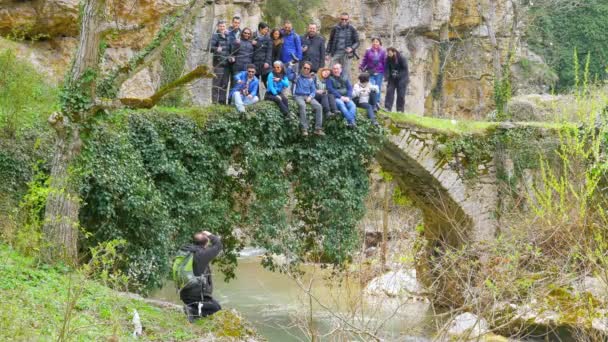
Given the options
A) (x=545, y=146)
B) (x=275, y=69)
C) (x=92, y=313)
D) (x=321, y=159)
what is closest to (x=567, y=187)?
(x=545, y=146)

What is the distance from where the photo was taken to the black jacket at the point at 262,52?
13.0m

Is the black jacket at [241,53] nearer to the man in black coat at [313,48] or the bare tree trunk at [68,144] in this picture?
the man in black coat at [313,48]

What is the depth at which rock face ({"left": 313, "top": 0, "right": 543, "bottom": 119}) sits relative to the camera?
82.2 feet

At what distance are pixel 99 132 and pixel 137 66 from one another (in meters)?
1.96

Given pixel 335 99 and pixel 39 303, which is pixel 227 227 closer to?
pixel 335 99

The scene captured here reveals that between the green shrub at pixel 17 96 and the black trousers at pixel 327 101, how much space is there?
14.8 feet

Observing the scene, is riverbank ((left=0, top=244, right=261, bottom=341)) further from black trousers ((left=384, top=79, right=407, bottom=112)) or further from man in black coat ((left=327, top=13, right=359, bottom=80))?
black trousers ((left=384, top=79, right=407, bottom=112))

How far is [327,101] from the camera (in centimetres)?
1364

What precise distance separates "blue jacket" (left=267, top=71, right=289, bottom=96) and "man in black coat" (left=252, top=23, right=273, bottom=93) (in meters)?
0.19

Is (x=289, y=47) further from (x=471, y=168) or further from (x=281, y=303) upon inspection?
(x=281, y=303)

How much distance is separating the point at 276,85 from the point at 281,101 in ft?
0.95

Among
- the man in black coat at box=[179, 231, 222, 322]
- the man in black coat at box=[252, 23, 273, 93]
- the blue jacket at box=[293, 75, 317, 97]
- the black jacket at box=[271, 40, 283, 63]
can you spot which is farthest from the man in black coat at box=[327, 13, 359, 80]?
the man in black coat at box=[179, 231, 222, 322]

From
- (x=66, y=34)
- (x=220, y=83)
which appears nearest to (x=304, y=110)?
(x=220, y=83)

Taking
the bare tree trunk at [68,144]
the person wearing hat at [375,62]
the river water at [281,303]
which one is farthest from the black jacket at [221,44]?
the river water at [281,303]
